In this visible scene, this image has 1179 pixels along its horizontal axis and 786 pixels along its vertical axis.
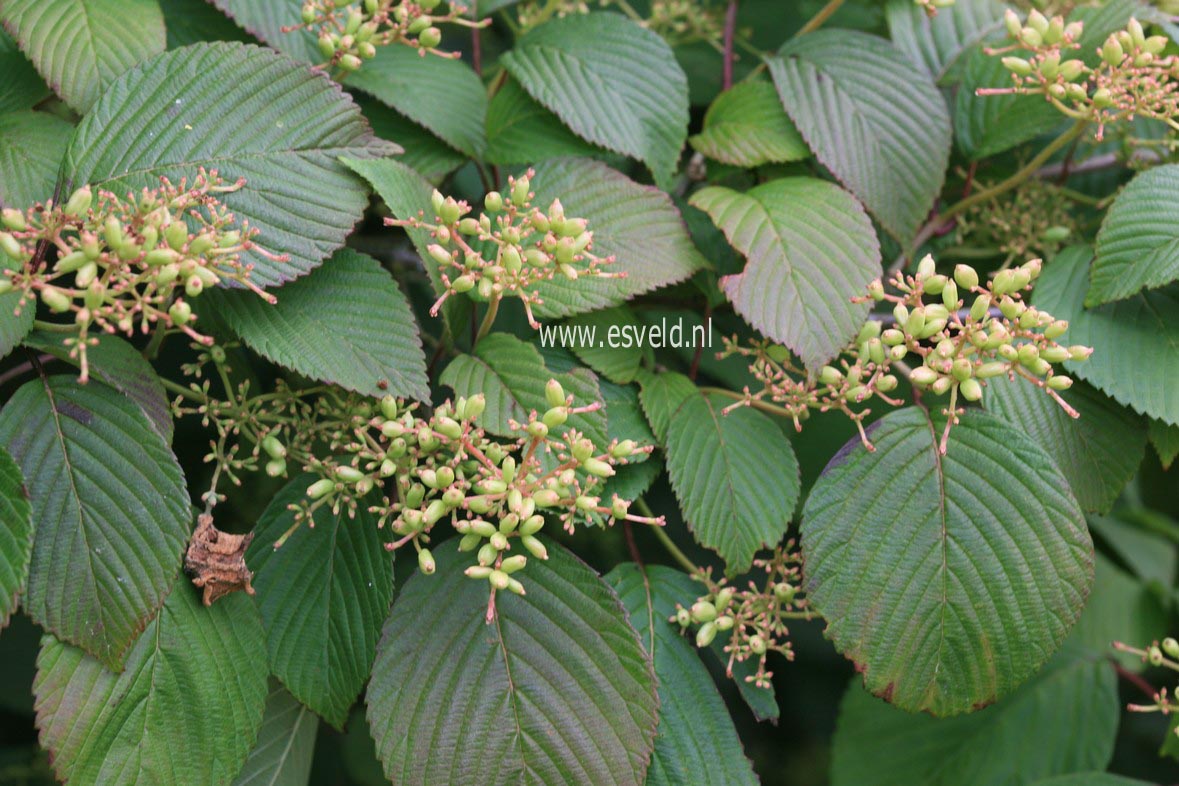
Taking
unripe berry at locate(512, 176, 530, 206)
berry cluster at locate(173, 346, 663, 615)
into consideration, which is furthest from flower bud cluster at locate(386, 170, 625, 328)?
berry cluster at locate(173, 346, 663, 615)

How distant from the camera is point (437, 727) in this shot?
863mm

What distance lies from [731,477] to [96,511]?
0.59 m

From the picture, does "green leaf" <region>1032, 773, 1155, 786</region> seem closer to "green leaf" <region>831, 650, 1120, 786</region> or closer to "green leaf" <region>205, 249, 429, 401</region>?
"green leaf" <region>831, 650, 1120, 786</region>

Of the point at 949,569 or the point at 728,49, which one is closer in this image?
the point at 949,569

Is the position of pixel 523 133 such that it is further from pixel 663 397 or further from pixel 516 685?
pixel 516 685

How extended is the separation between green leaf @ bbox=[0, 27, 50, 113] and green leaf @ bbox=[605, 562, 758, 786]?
795 millimetres

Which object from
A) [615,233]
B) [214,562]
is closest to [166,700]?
[214,562]

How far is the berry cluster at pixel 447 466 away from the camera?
0.77 m

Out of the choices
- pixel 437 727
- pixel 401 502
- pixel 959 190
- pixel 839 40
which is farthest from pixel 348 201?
pixel 959 190

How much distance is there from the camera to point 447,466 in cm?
80

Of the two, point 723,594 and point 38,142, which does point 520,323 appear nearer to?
point 723,594

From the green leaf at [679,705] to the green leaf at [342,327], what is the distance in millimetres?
305

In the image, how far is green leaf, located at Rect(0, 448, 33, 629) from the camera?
2.47ft

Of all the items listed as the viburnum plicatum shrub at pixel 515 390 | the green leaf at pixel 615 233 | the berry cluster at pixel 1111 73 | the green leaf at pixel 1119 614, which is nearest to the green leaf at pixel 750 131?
the viburnum plicatum shrub at pixel 515 390
